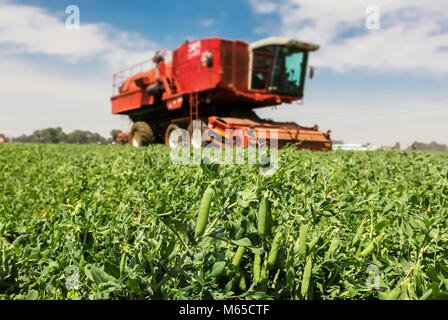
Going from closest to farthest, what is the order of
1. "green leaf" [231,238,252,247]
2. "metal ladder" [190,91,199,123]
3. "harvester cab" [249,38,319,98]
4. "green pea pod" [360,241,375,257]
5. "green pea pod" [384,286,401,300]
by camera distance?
1. "green pea pod" [384,286,401,300]
2. "green leaf" [231,238,252,247]
3. "green pea pod" [360,241,375,257]
4. "harvester cab" [249,38,319,98]
5. "metal ladder" [190,91,199,123]

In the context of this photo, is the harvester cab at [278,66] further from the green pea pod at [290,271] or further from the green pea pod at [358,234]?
the green pea pod at [290,271]

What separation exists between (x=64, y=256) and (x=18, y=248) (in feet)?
1.32

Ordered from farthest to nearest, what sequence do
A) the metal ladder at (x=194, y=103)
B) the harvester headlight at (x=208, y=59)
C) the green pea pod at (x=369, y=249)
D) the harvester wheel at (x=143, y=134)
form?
the harvester wheel at (x=143, y=134) → the metal ladder at (x=194, y=103) → the harvester headlight at (x=208, y=59) → the green pea pod at (x=369, y=249)

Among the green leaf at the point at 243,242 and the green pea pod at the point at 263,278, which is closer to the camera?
the green leaf at the point at 243,242

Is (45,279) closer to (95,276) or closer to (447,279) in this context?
(95,276)

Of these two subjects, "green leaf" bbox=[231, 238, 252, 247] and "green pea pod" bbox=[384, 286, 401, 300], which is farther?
"green leaf" bbox=[231, 238, 252, 247]

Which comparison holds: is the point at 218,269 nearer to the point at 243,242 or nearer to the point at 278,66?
the point at 243,242

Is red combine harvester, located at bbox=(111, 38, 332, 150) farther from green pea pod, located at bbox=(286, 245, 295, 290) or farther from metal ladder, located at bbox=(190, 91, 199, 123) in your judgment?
green pea pod, located at bbox=(286, 245, 295, 290)

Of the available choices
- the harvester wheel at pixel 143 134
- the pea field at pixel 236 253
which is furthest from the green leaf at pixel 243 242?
the harvester wheel at pixel 143 134

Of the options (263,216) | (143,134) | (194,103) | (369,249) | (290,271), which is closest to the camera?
(263,216)

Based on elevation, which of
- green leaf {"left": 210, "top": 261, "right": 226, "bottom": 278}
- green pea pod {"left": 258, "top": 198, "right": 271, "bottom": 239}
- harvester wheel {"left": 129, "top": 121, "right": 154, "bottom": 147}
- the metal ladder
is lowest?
green leaf {"left": 210, "top": 261, "right": 226, "bottom": 278}

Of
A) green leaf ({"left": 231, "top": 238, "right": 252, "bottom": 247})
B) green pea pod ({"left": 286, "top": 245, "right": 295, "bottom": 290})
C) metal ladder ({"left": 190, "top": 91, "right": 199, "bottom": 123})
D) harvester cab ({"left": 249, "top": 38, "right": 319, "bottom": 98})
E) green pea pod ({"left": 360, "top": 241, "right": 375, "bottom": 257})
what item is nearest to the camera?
green leaf ({"left": 231, "top": 238, "right": 252, "bottom": 247})

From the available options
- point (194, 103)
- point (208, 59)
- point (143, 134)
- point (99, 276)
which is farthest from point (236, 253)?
point (143, 134)

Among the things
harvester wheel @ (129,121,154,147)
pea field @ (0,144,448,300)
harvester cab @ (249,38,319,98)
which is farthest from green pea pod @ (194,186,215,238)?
harvester wheel @ (129,121,154,147)
